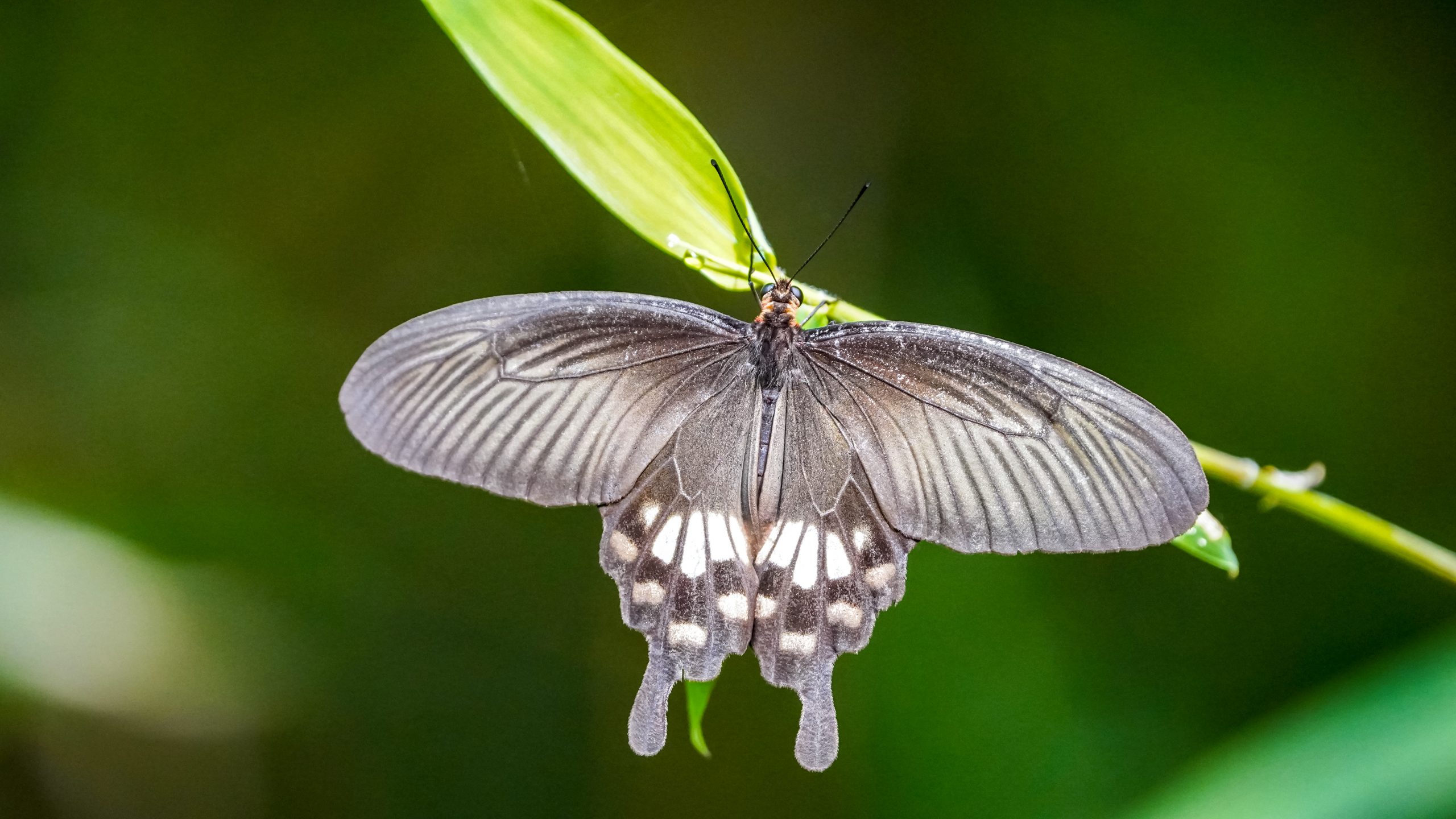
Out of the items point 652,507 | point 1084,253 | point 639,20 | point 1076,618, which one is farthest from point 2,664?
point 1084,253

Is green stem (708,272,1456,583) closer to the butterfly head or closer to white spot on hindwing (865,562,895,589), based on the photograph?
the butterfly head

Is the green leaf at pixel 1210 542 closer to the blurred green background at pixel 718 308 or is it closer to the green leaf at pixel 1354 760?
the green leaf at pixel 1354 760

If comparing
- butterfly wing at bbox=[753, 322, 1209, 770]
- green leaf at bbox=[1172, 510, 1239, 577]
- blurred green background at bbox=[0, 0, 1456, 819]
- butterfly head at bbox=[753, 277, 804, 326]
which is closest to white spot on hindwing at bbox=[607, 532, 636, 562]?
butterfly wing at bbox=[753, 322, 1209, 770]

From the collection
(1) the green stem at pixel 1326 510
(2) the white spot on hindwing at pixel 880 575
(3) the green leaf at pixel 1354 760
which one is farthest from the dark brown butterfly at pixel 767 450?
(3) the green leaf at pixel 1354 760

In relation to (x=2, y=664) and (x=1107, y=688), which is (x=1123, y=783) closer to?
(x=1107, y=688)

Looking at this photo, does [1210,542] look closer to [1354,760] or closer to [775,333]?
[775,333]
